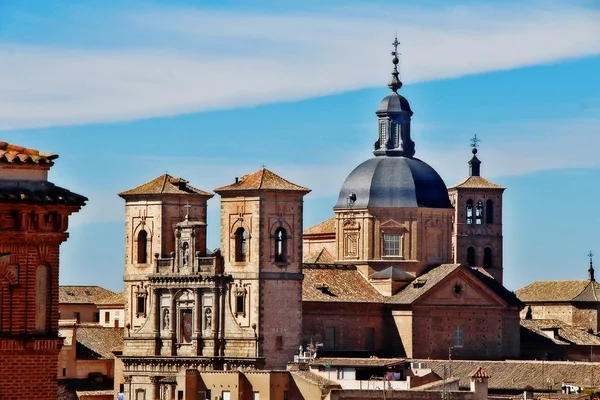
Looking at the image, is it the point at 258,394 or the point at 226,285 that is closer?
the point at 258,394

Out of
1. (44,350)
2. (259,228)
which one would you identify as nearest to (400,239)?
(259,228)

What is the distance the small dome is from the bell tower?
16818mm

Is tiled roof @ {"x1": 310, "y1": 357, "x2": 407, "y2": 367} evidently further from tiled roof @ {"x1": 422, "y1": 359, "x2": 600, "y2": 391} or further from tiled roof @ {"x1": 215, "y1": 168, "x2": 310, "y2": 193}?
tiled roof @ {"x1": 215, "y1": 168, "x2": 310, "y2": 193}

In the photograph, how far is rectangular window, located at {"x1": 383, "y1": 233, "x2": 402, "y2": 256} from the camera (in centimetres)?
10888

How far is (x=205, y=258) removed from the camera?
100 meters

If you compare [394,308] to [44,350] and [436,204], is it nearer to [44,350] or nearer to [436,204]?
[436,204]

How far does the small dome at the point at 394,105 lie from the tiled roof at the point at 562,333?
1317 cm

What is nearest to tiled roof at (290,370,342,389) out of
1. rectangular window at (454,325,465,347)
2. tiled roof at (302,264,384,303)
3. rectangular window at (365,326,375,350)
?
tiled roof at (302,264,384,303)

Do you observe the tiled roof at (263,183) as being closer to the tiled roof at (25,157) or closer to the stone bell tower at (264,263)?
the stone bell tower at (264,263)

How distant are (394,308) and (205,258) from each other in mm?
10425

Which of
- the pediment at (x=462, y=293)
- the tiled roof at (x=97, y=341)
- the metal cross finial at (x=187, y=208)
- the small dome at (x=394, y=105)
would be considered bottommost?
the tiled roof at (x=97, y=341)

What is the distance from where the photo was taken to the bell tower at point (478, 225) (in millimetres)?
129250

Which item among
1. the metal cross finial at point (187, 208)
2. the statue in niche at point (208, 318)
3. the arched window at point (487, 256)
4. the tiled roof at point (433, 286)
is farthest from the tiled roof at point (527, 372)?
the arched window at point (487, 256)

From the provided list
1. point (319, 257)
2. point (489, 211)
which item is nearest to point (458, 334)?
point (319, 257)
